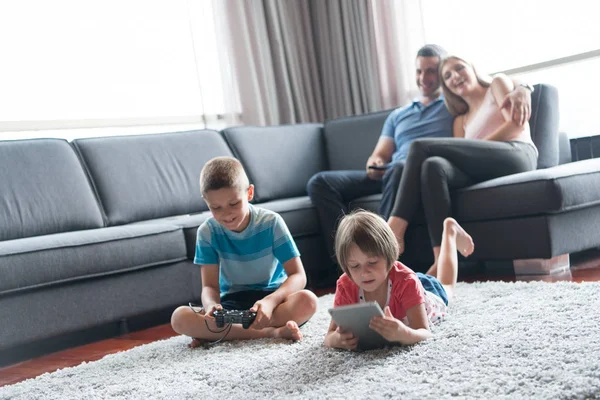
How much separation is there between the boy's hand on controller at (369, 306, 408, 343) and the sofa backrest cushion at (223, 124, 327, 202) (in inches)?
87.4

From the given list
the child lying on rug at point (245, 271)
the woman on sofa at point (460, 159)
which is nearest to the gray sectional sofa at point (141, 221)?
the woman on sofa at point (460, 159)

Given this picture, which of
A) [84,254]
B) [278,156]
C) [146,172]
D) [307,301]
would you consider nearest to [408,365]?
[307,301]

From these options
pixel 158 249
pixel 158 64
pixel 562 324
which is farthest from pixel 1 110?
pixel 562 324

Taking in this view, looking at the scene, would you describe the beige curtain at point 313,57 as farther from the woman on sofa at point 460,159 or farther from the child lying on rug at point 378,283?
the child lying on rug at point 378,283

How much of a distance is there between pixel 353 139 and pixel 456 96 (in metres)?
0.89

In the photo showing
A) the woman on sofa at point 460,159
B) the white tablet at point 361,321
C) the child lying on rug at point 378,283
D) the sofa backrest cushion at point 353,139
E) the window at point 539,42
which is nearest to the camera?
the white tablet at point 361,321

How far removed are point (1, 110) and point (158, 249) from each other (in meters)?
1.53

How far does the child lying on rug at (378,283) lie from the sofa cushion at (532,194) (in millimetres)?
973

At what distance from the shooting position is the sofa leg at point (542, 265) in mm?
2715

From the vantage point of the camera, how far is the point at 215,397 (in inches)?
59.5

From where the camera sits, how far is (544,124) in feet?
10.7

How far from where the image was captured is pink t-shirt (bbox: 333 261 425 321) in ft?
5.74

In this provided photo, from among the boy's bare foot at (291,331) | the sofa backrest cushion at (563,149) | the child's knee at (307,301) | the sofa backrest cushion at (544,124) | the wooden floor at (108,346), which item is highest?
the sofa backrest cushion at (544,124)

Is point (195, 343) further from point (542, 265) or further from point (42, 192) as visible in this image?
point (542, 265)
